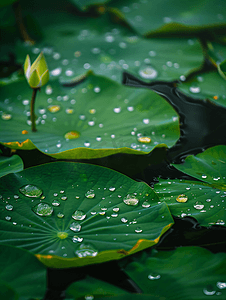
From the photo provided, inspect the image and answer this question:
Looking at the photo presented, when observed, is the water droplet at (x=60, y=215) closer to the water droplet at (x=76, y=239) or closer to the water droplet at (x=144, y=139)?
the water droplet at (x=76, y=239)

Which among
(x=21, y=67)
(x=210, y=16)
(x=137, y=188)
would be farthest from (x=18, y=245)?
(x=210, y=16)

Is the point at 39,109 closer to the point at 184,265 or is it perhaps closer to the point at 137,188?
the point at 137,188

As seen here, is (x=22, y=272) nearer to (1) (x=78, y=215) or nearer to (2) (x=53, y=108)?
(1) (x=78, y=215)

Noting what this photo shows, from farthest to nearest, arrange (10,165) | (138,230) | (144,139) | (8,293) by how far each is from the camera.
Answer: (144,139) → (10,165) → (138,230) → (8,293)

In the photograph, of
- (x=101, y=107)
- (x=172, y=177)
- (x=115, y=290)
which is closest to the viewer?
(x=115, y=290)

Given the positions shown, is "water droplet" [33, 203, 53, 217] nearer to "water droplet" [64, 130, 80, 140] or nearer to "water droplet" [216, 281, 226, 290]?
"water droplet" [64, 130, 80, 140]

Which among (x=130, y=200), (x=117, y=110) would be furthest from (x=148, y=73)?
(x=130, y=200)

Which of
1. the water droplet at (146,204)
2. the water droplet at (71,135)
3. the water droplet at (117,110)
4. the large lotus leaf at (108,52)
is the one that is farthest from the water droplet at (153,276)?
the large lotus leaf at (108,52)
